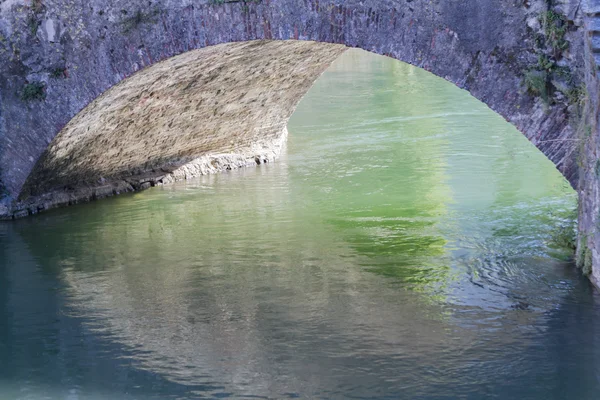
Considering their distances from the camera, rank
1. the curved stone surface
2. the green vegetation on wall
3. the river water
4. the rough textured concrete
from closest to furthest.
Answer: the river water
the rough textured concrete
the green vegetation on wall
the curved stone surface

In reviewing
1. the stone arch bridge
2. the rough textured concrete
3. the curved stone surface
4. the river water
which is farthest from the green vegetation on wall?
the rough textured concrete

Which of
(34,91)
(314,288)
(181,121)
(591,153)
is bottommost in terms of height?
(314,288)

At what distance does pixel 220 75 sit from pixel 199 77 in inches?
8.4

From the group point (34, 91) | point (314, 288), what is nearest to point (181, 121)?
point (34, 91)

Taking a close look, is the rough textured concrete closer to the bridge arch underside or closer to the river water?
the bridge arch underside

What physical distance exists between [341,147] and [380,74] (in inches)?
307

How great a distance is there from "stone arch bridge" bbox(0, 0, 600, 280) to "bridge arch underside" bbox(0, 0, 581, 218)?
11 mm

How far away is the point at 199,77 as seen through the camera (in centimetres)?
839

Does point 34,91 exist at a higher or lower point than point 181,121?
higher

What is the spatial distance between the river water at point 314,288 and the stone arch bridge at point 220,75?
39cm

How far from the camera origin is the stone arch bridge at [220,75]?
18.1 feet

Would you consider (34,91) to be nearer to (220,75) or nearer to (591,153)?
(220,75)

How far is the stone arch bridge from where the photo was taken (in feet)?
18.1

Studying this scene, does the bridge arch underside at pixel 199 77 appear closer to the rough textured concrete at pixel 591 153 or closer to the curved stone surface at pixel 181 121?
the curved stone surface at pixel 181 121
